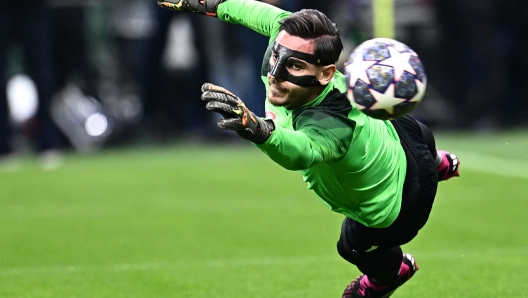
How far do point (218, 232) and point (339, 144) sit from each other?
11.8 ft

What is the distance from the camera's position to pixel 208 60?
1407 centimetres

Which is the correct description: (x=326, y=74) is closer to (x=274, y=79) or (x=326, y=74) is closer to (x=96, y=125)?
(x=274, y=79)

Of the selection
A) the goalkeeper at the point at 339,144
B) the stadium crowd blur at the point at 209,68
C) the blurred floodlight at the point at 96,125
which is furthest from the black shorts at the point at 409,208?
the blurred floodlight at the point at 96,125

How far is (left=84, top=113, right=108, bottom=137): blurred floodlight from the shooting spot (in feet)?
44.4

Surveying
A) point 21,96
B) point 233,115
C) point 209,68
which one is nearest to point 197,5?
point 233,115

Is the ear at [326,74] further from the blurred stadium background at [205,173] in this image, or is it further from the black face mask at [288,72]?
the blurred stadium background at [205,173]

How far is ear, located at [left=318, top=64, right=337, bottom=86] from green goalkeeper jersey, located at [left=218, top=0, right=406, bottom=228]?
42 mm

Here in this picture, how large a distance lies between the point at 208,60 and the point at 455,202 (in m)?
6.06

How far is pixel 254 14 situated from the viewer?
5.32 m

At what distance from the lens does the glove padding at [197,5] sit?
5.51 metres

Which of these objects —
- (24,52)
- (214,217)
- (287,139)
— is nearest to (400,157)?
(287,139)

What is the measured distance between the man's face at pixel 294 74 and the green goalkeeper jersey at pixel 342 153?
46mm

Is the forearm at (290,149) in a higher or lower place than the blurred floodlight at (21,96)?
higher

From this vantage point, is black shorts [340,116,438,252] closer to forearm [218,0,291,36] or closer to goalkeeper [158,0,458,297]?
goalkeeper [158,0,458,297]
